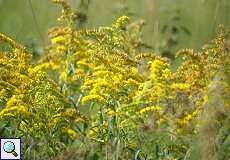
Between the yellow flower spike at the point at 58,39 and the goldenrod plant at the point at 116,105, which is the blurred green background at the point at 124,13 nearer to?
the yellow flower spike at the point at 58,39

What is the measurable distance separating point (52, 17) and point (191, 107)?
324 cm

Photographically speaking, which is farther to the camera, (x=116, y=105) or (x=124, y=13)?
(x=124, y=13)

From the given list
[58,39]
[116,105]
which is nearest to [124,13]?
[58,39]

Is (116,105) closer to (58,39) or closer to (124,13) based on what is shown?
(58,39)

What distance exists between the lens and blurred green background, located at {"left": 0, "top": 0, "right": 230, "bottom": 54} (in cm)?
616

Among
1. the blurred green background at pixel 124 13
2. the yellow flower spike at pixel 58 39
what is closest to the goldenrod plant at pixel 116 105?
the yellow flower spike at pixel 58 39

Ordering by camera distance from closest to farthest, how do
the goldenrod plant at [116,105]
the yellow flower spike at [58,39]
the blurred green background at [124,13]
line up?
the goldenrod plant at [116,105], the yellow flower spike at [58,39], the blurred green background at [124,13]

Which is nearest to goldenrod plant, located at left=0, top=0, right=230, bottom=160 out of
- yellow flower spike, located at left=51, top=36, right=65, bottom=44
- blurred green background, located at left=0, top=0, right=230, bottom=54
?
yellow flower spike, located at left=51, top=36, right=65, bottom=44

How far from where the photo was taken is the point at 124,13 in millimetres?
5996

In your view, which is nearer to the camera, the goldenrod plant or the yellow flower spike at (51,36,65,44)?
the goldenrod plant

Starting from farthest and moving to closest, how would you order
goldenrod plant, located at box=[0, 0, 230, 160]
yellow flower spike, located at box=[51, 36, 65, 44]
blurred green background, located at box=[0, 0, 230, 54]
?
1. blurred green background, located at box=[0, 0, 230, 54]
2. yellow flower spike, located at box=[51, 36, 65, 44]
3. goldenrod plant, located at box=[0, 0, 230, 160]

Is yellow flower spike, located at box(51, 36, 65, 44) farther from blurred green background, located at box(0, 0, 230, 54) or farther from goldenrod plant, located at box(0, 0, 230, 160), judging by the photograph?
blurred green background, located at box(0, 0, 230, 54)

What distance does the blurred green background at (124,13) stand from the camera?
242 inches

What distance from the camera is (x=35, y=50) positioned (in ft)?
20.3
